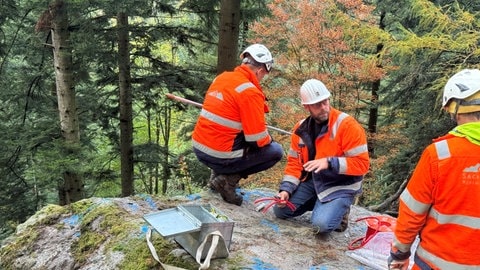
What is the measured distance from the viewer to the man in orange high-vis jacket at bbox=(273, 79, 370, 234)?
13.1 feet

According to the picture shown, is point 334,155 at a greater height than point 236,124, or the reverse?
point 236,124

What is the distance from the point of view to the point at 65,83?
7.21 metres

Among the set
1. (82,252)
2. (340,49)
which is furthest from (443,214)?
(340,49)

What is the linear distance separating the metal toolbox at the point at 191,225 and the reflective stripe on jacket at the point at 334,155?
4.47ft

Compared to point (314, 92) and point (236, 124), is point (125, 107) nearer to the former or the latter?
point (236, 124)

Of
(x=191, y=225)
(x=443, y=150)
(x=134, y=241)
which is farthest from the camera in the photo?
(x=134, y=241)

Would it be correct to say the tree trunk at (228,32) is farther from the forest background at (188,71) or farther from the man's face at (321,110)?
the man's face at (321,110)

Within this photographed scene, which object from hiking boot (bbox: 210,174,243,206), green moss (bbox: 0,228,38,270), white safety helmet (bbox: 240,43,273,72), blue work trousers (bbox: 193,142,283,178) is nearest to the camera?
green moss (bbox: 0,228,38,270)

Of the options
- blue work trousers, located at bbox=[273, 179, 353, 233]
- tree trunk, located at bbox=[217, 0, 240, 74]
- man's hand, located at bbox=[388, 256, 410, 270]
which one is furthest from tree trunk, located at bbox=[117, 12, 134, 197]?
man's hand, located at bbox=[388, 256, 410, 270]

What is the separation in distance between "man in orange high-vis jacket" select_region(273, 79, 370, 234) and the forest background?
6.13 ft

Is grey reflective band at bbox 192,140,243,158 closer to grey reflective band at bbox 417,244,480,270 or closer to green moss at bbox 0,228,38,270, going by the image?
green moss at bbox 0,228,38,270

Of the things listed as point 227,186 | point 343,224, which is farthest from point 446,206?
point 227,186

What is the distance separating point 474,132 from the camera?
2.20 meters

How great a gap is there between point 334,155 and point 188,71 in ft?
21.7
